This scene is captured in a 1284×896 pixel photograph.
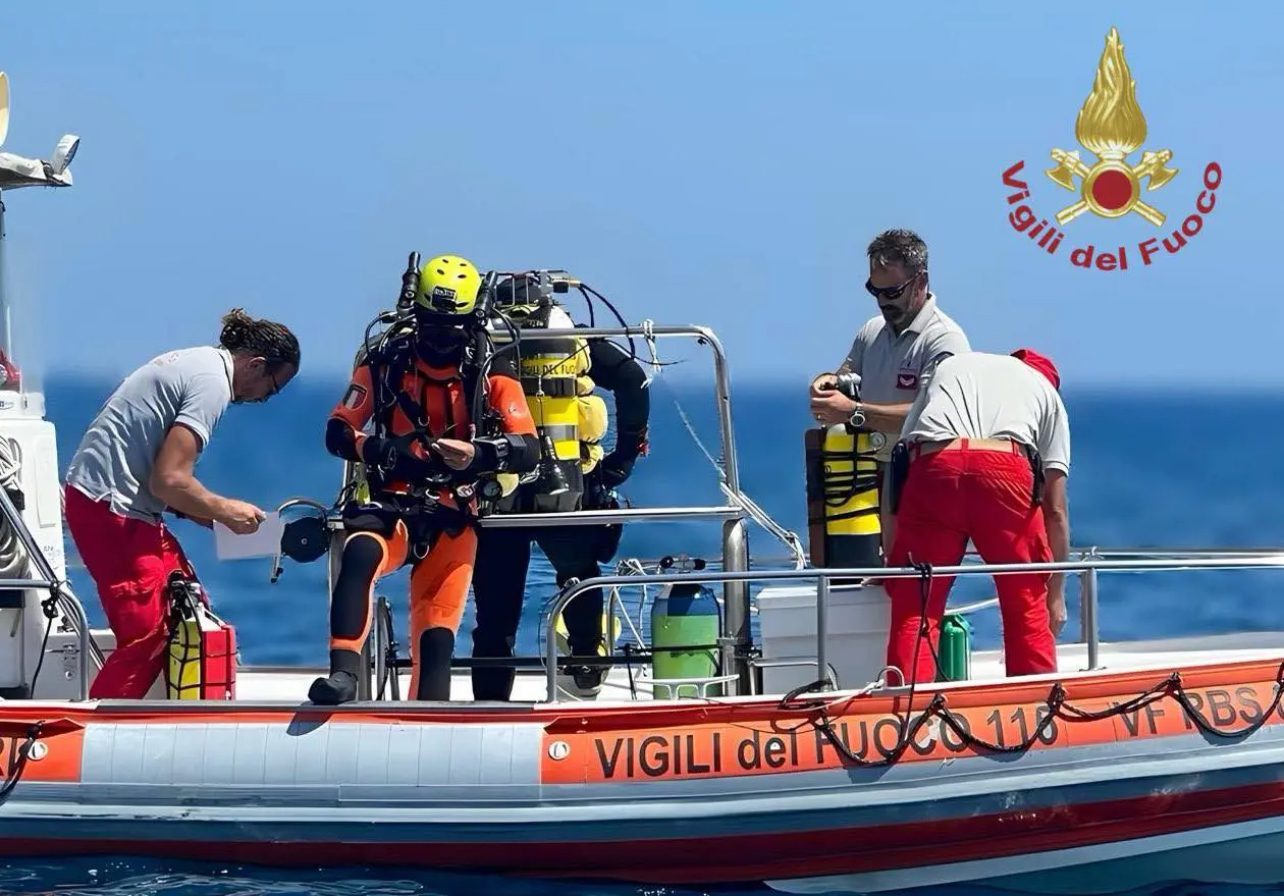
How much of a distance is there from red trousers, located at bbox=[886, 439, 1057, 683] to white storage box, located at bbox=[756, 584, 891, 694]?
170 millimetres

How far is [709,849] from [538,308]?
249 centimetres

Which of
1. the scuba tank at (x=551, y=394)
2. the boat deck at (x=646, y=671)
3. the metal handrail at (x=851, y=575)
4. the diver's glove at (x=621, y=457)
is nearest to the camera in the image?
the metal handrail at (x=851, y=575)

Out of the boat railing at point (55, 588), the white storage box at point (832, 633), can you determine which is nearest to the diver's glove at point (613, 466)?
the white storage box at point (832, 633)

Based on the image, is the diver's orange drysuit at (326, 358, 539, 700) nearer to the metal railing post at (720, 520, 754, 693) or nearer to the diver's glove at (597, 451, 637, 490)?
the metal railing post at (720, 520, 754, 693)

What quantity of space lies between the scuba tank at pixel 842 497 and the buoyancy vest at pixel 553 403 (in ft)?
3.24

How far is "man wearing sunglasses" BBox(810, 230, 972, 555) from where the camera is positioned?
6.96 metres

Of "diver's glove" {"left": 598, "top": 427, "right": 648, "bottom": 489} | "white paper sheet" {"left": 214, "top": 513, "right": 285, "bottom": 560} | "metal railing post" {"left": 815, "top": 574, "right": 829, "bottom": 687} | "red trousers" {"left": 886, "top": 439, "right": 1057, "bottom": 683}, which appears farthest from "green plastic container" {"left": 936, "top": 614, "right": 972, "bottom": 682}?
"white paper sheet" {"left": 214, "top": 513, "right": 285, "bottom": 560}

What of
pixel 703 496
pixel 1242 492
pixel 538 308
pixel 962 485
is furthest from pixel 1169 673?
pixel 1242 492

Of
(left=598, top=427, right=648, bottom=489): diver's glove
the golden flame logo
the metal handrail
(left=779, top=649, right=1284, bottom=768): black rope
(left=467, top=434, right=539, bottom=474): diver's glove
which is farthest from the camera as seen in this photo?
the golden flame logo

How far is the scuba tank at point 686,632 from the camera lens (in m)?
7.11

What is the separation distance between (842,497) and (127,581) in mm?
2578

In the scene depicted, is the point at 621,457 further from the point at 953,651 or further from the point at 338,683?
the point at 338,683

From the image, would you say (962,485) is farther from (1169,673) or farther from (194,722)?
(194,722)

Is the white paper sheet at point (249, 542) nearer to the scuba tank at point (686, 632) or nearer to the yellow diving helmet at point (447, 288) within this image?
the yellow diving helmet at point (447, 288)
